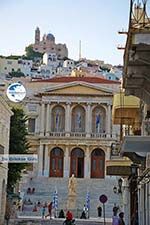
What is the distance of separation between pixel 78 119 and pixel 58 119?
103 inches

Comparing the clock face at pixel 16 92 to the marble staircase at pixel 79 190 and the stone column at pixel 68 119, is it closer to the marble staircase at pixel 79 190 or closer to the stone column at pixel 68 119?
the marble staircase at pixel 79 190

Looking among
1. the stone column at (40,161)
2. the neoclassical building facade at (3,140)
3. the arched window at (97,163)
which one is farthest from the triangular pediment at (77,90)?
the neoclassical building facade at (3,140)

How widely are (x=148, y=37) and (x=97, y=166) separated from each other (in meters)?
58.3

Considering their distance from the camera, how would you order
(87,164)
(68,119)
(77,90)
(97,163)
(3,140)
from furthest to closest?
1. (77,90)
2. (68,119)
3. (97,163)
4. (87,164)
5. (3,140)

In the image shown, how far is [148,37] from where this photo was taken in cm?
950

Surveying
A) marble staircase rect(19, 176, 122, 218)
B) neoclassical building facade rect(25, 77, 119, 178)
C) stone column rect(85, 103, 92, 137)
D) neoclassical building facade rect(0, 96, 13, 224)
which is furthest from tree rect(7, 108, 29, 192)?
stone column rect(85, 103, 92, 137)

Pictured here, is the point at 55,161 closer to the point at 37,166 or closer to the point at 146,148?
the point at 37,166

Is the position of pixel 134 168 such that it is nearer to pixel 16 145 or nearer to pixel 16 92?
pixel 16 145

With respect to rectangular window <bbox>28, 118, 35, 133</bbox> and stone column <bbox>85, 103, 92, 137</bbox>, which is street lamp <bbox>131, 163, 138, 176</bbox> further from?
rectangular window <bbox>28, 118, 35, 133</bbox>

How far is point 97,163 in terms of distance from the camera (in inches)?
2655

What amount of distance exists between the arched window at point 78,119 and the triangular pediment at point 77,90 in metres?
2.17

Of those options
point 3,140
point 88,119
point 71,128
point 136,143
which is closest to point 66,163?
point 71,128

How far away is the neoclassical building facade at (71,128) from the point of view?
67000 millimetres

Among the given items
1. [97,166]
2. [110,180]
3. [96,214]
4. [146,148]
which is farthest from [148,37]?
[97,166]
